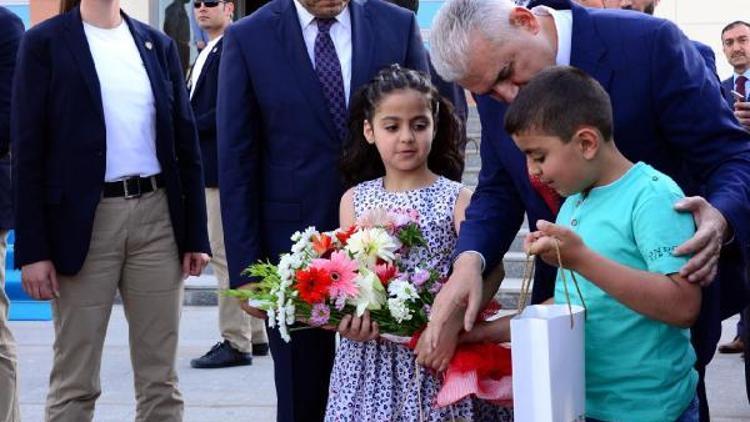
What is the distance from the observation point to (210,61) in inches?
313

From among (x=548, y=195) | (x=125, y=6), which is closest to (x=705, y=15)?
(x=125, y=6)

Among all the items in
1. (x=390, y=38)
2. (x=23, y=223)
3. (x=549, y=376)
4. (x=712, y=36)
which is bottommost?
(x=712, y=36)

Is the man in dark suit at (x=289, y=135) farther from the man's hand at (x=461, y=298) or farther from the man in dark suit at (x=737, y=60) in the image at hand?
the man in dark suit at (x=737, y=60)

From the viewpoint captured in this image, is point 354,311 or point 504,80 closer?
point 504,80

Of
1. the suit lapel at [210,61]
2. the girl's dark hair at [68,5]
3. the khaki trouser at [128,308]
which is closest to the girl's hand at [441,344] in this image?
the khaki trouser at [128,308]

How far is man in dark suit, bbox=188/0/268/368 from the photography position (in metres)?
7.70

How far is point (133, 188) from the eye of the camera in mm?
4973

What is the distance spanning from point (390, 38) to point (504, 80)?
1.44 m

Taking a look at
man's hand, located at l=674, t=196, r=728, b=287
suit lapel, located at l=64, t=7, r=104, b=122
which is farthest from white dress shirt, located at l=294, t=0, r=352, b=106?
man's hand, located at l=674, t=196, r=728, b=287

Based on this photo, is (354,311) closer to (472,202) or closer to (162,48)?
(472,202)

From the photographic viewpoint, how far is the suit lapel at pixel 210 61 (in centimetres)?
793

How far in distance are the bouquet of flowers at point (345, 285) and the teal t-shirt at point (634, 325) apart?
84 centimetres

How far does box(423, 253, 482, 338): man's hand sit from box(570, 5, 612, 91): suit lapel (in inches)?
23.4

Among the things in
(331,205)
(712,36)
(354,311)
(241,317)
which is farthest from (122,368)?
(712,36)
